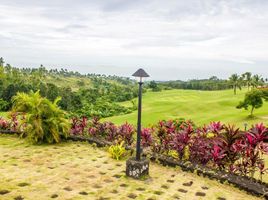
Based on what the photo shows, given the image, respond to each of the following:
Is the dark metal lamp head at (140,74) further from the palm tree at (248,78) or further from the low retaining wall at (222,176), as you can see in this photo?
the palm tree at (248,78)

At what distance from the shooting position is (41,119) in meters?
11.7

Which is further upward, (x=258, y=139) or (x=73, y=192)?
(x=258, y=139)

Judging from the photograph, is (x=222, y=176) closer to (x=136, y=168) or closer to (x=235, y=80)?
(x=136, y=168)

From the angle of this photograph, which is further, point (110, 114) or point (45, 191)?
point (110, 114)

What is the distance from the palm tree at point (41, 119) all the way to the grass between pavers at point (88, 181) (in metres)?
1.33

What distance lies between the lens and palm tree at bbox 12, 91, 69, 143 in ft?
38.0

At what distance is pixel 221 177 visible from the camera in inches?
317

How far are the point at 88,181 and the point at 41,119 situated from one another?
4.75 meters

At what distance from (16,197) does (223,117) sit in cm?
3360

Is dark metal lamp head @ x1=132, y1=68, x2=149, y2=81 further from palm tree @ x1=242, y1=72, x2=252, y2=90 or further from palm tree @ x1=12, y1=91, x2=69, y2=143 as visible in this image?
palm tree @ x1=242, y1=72, x2=252, y2=90

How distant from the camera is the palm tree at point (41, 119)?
11570mm

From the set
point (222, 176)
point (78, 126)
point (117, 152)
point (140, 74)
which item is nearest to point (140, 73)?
point (140, 74)

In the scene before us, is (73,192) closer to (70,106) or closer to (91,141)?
(91,141)

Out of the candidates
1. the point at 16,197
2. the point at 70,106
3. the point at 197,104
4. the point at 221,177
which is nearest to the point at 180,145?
the point at 221,177
